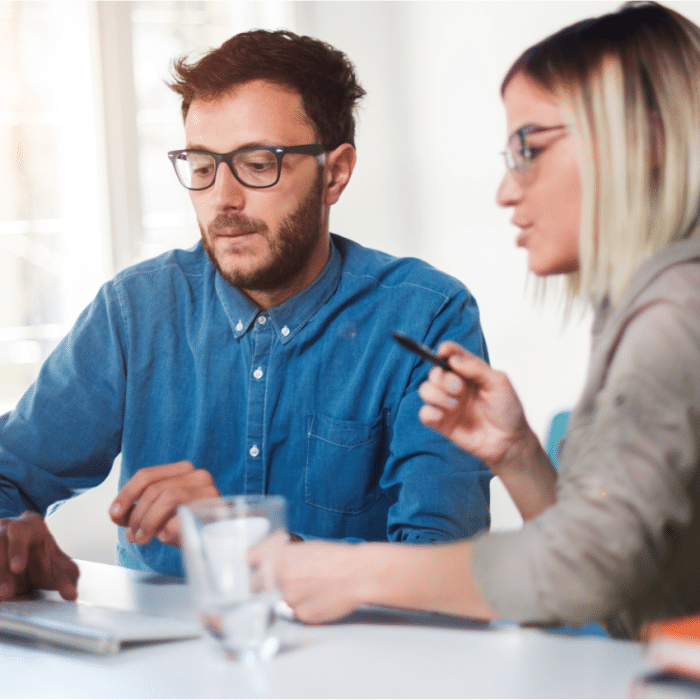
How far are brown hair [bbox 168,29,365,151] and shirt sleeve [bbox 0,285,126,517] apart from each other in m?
0.31

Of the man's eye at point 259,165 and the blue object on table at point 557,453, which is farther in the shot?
the man's eye at point 259,165

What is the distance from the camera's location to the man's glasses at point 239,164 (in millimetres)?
950

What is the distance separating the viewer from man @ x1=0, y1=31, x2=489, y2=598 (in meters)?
0.96

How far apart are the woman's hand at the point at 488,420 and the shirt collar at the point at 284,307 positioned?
1.26 ft

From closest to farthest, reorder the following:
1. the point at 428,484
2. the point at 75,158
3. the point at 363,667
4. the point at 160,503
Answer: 1. the point at 363,667
2. the point at 160,503
3. the point at 428,484
4. the point at 75,158

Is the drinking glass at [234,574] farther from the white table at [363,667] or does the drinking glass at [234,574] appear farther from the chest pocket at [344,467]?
the chest pocket at [344,467]

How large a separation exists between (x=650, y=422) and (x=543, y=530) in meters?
0.10

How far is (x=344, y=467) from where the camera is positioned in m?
0.95

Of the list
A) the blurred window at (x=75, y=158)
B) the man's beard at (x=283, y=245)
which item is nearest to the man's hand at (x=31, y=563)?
the man's beard at (x=283, y=245)

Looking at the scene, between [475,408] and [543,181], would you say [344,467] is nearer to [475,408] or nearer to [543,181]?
[475,408]

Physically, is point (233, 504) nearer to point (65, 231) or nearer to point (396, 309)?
point (396, 309)

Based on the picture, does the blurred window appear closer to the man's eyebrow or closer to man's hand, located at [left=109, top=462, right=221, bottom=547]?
the man's eyebrow

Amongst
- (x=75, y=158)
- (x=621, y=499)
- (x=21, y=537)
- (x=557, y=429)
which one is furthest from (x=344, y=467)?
(x=75, y=158)

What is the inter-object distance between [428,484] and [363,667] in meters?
0.34
